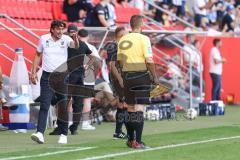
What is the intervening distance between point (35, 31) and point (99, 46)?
165cm

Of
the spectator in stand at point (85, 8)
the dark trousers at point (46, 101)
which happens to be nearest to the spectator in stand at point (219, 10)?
the spectator in stand at point (85, 8)

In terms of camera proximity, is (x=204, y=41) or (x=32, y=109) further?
(x=204, y=41)

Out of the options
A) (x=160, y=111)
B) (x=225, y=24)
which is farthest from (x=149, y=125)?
(x=225, y=24)

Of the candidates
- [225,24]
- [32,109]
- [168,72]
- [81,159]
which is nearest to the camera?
[81,159]

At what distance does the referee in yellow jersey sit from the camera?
507 inches

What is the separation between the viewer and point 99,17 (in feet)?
68.0

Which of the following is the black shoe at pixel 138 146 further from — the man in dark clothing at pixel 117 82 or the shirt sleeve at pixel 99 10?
the shirt sleeve at pixel 99 10

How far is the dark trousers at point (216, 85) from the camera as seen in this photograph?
24.5m

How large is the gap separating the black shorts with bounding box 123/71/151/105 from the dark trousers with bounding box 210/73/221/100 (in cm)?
1168

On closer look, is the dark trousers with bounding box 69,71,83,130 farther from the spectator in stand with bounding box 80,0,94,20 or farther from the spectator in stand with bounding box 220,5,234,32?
the spectator in stand with bounding box 220,5,234,32

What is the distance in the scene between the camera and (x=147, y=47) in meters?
12.9

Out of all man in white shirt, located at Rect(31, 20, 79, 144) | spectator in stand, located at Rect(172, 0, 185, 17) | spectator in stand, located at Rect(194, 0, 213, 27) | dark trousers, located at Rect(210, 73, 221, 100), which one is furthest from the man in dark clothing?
spectator in stand, located at Rect(194, 0, 213, 27)

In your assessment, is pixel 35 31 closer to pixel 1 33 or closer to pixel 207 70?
pixel 1 33

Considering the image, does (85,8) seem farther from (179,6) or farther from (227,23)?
(227,23)
